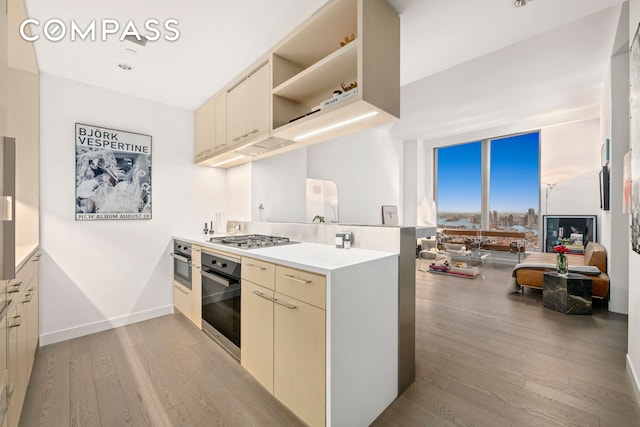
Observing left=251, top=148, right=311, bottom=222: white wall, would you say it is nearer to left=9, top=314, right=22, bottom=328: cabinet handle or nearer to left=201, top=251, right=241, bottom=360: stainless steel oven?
left=201, top=251, right=241, bottom=360: stainless steel oven

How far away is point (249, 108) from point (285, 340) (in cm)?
188

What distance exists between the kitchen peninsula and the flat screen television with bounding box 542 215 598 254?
5747mm

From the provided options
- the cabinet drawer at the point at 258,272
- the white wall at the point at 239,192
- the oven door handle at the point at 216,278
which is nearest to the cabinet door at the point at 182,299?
the oven door handle at the point at 216,278

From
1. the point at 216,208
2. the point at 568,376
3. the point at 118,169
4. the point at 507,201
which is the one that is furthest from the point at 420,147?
the point at 118,169

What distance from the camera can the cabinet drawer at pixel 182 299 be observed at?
9.22 feet

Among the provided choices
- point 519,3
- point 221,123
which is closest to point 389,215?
point 221,123

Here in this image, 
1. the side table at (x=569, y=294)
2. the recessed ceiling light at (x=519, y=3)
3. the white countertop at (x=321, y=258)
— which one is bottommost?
the side table at (x=569, y=294)

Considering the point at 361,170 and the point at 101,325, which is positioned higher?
the point at 361,170

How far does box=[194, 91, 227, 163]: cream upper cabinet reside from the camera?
112 inches

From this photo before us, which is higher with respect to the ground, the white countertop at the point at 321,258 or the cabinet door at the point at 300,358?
the white countertop at the point at 321,258

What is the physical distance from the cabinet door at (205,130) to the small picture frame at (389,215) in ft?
13.6

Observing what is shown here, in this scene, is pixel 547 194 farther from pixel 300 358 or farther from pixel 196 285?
pixel 196 285

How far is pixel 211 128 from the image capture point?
121 inches

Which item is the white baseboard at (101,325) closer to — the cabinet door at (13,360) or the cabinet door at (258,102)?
the cabinet door at (13,360)
